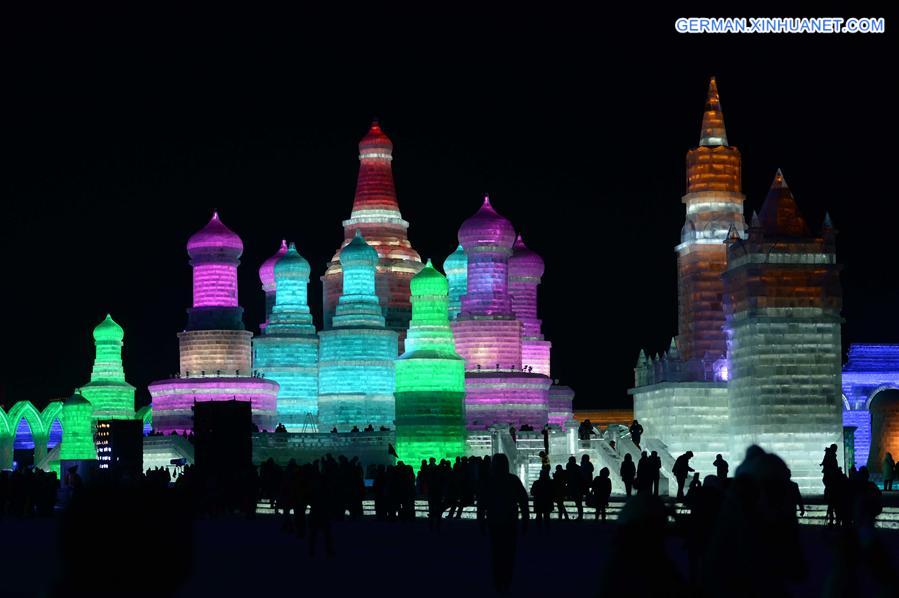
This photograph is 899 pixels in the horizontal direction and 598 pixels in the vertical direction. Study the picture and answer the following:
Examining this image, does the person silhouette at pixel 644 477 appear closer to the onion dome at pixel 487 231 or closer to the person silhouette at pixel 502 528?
the person silhouette at pixel 502 528

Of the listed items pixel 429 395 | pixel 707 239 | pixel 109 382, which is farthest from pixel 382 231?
pixel 707 239

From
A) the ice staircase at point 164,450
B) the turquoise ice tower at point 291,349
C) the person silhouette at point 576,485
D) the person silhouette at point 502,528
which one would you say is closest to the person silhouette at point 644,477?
the person silhouette at point 576,485

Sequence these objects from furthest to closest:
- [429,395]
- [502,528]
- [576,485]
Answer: [429,395] < [576,485] < [502,528]

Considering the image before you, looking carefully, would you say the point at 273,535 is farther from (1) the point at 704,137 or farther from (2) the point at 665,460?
(1) the point at 704,137

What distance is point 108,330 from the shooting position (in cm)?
7200

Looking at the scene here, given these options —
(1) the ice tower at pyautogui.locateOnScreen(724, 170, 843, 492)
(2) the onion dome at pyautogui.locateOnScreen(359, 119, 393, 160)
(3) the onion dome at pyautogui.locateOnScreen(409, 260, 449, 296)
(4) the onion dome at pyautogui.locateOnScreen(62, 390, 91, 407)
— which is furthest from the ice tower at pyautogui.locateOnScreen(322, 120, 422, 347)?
(1) the ice tower at pyautogui.locateOnScreen(724, 170, 843, 492)

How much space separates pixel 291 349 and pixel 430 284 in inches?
397

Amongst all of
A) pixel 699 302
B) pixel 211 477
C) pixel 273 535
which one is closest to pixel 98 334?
pixel 699 302

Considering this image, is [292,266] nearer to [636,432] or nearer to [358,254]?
[358,254]

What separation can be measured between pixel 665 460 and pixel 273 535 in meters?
18.6

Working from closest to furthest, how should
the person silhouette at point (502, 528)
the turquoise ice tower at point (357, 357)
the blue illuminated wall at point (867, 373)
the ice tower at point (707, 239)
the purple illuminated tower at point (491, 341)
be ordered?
the person silhouette at point (502, 528) < the ice tower at point (707, 239) < the blue illuminated wall at point (867, 373) < the purple illuminated tower at point (491, 341) < the turquoise ice tower at point (357, 357)

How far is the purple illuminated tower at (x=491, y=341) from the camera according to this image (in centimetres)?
6781

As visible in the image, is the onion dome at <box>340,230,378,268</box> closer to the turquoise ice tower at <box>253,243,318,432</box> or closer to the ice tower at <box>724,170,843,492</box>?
the turquoise ice tower at <box>253,243,318,432</box>

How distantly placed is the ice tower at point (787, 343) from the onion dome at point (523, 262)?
2454 cm
